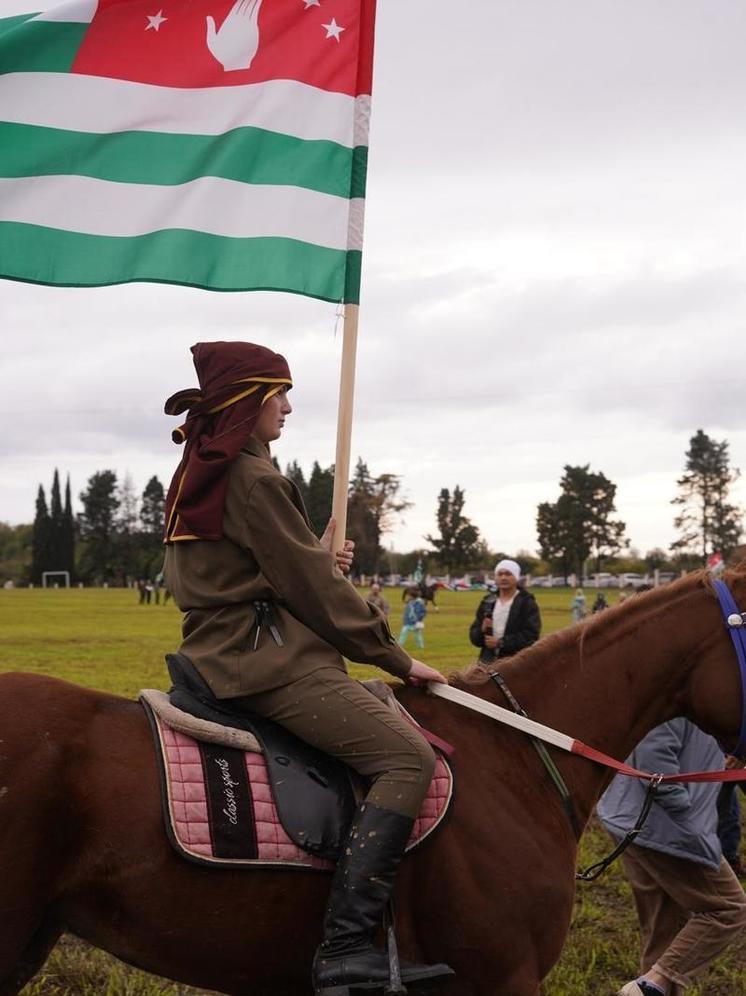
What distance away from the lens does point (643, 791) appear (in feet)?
17.4

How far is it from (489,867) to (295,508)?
5.05ft

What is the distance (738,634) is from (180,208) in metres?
3.46

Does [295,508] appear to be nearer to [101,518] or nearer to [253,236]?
[253,236]

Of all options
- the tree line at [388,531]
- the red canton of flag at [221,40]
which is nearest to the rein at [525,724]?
the red canton of flag at [221,40]

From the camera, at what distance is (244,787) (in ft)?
11.3

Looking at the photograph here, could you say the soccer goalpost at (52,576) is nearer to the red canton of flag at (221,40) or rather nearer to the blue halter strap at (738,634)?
the red canton of flag at (221,40)

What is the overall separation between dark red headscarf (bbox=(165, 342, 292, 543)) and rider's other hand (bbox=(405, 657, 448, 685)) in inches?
39.1

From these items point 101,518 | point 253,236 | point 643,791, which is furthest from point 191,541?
point 101,518

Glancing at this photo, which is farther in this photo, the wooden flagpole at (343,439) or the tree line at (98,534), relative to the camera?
the tree line at (98,534)

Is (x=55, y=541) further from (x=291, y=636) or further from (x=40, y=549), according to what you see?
(x=291, y=636)

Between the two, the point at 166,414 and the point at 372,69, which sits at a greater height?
the point at 372,69

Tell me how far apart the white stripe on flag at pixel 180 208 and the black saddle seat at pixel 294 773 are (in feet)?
7.85

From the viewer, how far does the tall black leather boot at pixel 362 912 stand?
3307 millimetres

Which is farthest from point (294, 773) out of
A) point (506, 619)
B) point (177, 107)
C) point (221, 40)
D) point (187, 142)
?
point (506, 619)
